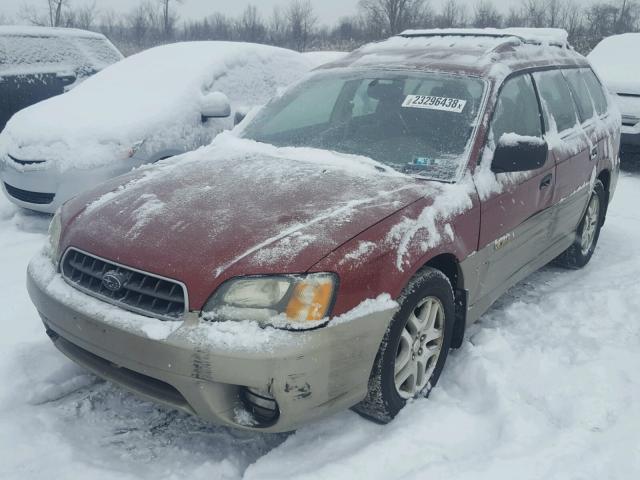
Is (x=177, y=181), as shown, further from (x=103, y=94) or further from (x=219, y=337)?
(x=103, y=94)

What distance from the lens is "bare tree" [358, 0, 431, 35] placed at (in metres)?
38.7

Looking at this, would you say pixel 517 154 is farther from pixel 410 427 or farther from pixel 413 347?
pixel 410 427

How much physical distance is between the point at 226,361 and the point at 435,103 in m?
1.92

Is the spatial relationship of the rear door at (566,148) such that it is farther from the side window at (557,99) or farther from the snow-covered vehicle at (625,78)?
the snow-covered vehicle at (625,78)

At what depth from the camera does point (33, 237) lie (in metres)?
4.95

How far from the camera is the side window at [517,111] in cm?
333

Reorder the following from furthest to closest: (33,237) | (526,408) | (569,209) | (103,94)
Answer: (103,94)
(33,237)
(569,209)
(526,408)

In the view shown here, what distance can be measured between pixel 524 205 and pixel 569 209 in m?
0.84

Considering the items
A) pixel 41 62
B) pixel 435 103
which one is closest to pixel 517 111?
pixel 435 103

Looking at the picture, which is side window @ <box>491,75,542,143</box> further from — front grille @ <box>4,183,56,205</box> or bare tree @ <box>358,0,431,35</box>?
bare tree @ <box>358,0,431,35</box>

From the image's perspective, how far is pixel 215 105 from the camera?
5.42 meters

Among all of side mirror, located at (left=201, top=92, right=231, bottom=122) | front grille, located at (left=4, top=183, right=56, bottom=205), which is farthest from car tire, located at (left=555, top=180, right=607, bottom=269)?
front grille, located at (left=4, top=183, right=56, bottom=205)

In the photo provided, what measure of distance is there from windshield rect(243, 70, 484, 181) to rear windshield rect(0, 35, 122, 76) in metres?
5.06

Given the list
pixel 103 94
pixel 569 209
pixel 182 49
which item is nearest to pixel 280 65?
pixel 182 49
